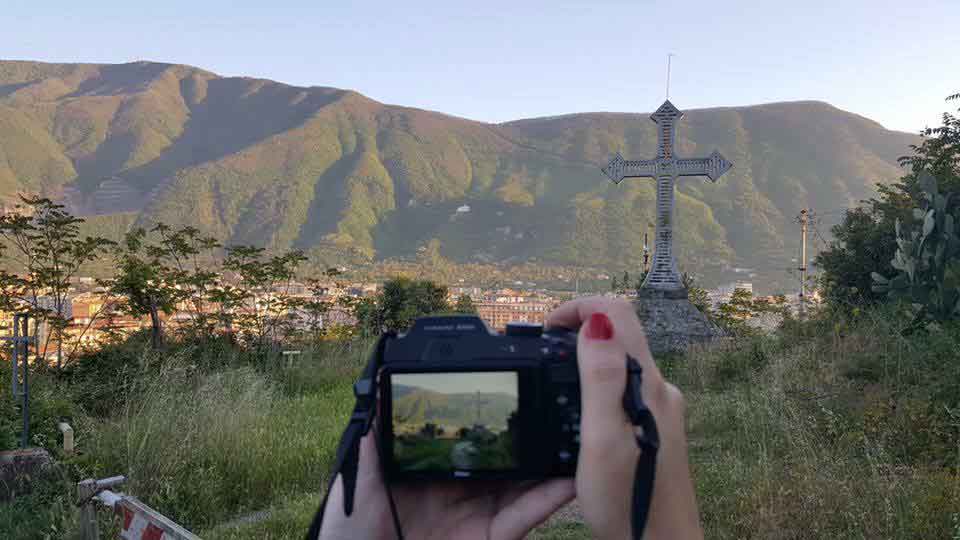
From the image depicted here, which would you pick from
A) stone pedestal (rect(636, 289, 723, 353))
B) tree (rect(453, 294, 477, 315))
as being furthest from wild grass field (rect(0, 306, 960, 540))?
tree (rect(453, 294, 477, 315))

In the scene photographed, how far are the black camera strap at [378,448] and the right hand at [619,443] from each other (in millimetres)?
18

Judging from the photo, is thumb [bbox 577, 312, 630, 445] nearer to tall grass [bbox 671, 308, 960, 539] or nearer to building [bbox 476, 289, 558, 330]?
building [bbox 476, 289, 558, 330]

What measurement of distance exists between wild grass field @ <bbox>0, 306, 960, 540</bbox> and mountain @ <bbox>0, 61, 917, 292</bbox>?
156 feet

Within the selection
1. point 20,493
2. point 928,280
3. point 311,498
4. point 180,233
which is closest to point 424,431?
point 311,498

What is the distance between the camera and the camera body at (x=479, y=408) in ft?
3.34

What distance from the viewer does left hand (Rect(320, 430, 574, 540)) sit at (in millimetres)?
1016

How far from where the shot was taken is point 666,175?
40.5 feet

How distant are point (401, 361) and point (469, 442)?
16 centimetres

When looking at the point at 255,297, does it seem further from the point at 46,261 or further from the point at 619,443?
the point at 619,443

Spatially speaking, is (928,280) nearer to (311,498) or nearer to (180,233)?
(311,498)

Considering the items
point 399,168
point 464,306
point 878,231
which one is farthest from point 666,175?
point 399,168

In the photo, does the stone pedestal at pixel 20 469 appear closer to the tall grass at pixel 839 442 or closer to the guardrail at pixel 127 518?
the guardrail at pixel 127 518

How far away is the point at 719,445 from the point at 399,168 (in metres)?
105

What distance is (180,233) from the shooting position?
811 cm
